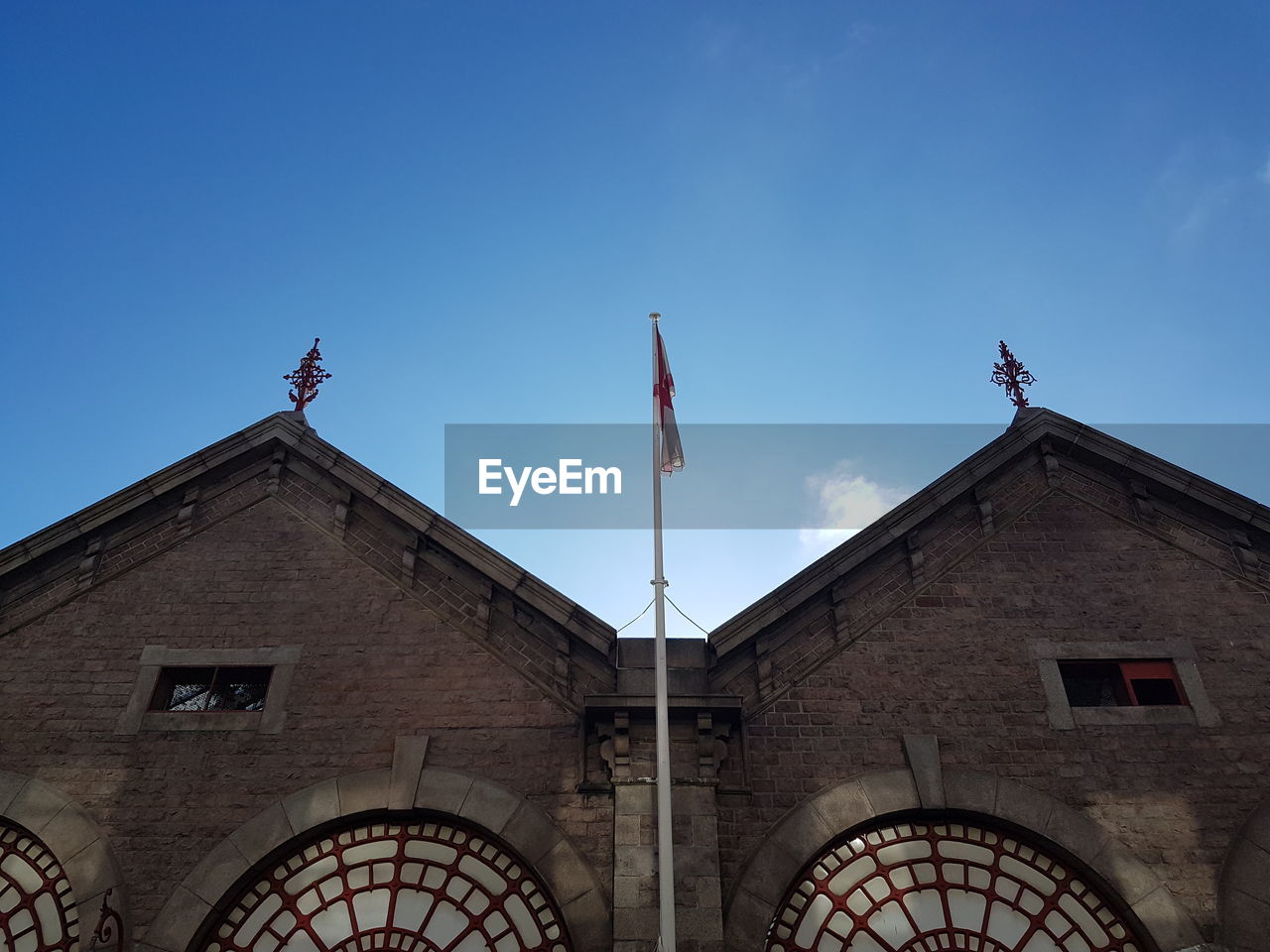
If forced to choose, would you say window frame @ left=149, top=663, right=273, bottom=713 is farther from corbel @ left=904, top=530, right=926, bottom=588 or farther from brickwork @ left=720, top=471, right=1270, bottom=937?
corbel @ left=904, top=530, right=926, bottom=588

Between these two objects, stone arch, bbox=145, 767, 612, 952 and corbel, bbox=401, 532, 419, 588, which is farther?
corbel, bbox=401, 532, 419, 588

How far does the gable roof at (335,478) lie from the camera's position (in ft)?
39.9

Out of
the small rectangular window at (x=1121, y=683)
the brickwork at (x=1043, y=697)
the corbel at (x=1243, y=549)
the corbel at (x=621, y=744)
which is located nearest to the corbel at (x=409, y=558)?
the corbel at (x=621, y=744)

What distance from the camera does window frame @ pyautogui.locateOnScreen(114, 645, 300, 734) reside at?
11.6 metres

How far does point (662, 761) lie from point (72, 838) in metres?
7.30

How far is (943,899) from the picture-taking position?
10398mm

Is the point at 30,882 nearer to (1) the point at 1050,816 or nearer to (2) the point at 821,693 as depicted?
(2) the point at 821,693

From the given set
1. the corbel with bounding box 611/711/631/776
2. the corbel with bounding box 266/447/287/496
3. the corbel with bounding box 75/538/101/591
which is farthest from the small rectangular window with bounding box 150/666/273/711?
the corbel with bounding box 611/711/631/776

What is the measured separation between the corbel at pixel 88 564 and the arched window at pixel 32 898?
3315 mm

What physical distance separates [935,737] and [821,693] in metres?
1.51

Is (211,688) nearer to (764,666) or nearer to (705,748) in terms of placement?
(705,748)

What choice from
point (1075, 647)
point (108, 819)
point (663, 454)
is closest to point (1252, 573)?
point (1075, 647)

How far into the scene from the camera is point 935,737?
11375mm

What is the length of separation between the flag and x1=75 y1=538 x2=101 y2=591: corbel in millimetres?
8527
